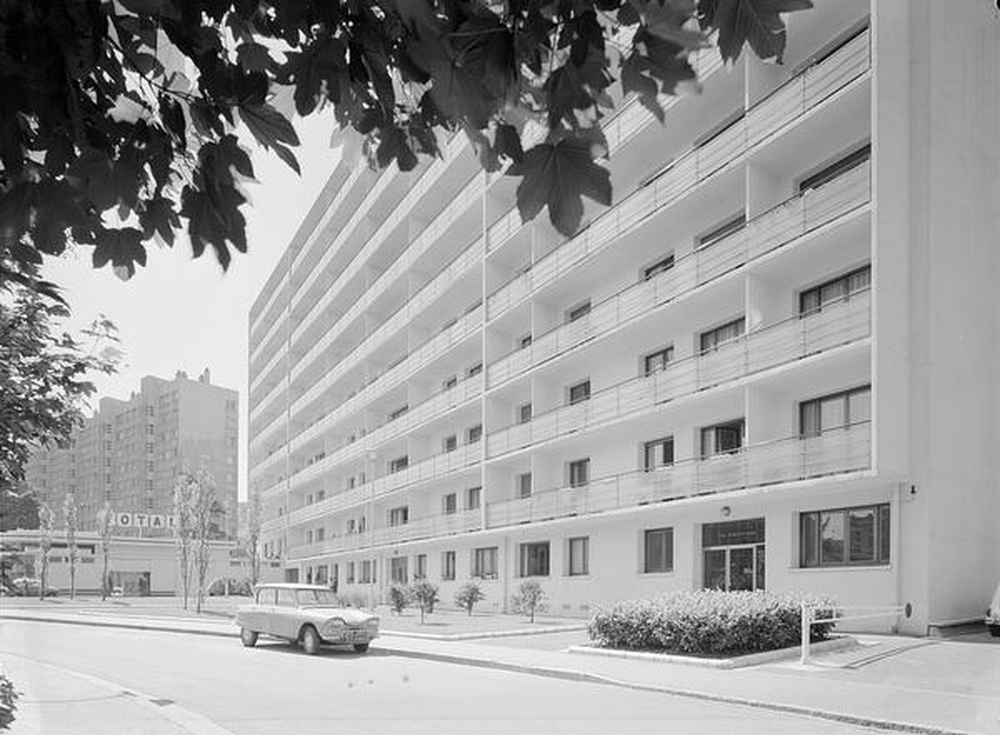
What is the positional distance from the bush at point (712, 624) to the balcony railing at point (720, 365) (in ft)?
21.2

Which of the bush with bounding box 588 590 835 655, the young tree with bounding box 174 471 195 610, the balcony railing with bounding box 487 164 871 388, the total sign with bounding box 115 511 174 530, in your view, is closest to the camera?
the bush with bounding box 588 590 835 655

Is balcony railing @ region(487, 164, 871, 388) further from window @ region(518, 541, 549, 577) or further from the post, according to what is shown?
the post

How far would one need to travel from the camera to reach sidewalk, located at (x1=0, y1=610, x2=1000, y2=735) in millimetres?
12352

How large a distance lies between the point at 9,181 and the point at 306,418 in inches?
2929

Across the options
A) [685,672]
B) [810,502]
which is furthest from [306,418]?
[685,672]

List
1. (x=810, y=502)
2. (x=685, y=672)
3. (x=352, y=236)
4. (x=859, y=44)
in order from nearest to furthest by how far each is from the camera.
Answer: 1. (x=685, y=672)
2. (x=859, y=44)
3. (x=810, y=502)
4. (x=352, y=236)

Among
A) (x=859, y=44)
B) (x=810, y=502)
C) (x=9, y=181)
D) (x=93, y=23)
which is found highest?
(x=859, y=44)

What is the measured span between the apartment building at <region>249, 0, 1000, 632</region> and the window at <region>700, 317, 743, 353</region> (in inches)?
2.6

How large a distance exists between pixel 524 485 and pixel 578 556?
206 inches

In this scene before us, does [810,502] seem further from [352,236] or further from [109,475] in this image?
[109,475]

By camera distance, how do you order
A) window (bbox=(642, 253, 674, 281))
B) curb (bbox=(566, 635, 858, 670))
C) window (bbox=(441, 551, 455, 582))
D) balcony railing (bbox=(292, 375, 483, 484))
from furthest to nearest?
1. window (bbox=(441, 551, 455, 582))
2. balcony railing (bbox=(292, 375, 483, 484))
3. window (bbox=(642, 253, 674, 281))
4. curb (bbox=(566, 635, 858, 670))

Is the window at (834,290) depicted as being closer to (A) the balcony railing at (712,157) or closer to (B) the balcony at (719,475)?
(B) the balcony at (719,475)

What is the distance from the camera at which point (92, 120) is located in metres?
2.88

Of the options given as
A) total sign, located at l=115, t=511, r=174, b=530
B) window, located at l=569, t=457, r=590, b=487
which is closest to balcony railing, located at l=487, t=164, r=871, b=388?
window, located at l=569, t=457, r=590, b=487
